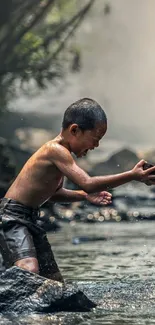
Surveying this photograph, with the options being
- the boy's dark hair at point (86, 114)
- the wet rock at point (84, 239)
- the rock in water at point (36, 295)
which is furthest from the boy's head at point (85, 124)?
the wet rock at point (84, 239)

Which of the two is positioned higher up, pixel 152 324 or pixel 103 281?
pixel 103 281

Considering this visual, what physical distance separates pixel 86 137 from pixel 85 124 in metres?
0.08

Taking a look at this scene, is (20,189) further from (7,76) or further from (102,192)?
(7,76)

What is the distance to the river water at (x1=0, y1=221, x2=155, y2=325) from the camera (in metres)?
4.18

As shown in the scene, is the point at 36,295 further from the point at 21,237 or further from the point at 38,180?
the point at 38,180

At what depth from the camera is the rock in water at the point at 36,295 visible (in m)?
4.32

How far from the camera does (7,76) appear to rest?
84.4 feet

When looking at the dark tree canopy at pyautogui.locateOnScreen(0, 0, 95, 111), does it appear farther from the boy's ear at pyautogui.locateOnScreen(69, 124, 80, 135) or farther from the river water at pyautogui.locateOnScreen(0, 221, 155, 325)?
the boy's ear at pyautogui.locateOnScreen(69, 124, 80, 135)

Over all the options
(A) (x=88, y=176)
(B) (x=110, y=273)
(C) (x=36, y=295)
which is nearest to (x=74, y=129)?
(A) (x=88, y=176)

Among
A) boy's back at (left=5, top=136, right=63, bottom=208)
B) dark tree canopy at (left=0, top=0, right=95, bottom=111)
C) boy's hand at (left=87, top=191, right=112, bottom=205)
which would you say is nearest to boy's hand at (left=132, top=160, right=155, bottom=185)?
boy's hand at (left=87, top=191, right=112, bottom=205)

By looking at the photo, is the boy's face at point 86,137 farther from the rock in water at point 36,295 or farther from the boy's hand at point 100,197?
the rock in water at point 36,295

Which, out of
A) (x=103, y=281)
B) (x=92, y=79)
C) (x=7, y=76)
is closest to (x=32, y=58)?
(x=7, y=76)

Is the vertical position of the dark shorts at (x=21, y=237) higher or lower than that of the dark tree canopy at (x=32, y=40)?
lower

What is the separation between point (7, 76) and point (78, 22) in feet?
14.8
